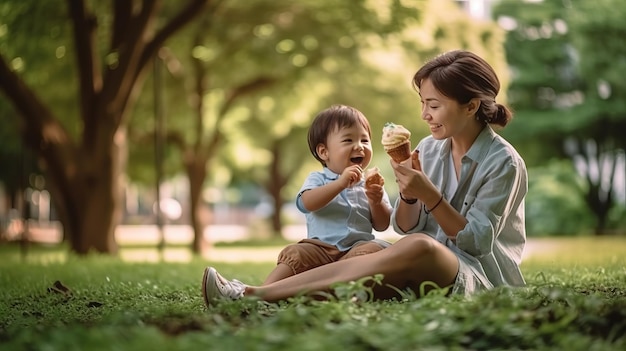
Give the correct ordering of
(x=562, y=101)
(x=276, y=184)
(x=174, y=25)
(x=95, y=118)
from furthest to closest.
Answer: (x=276, y=184), (x=562, y=101), (x=95, y=118), (x=174, y=25)

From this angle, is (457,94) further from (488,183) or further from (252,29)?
(252,29)

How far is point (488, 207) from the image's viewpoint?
477 cm

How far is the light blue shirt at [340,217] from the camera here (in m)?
5.22

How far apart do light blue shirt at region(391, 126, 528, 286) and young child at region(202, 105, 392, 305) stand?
219 millimetres

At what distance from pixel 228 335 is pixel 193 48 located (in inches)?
610

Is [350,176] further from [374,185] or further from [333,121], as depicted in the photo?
[333,121]

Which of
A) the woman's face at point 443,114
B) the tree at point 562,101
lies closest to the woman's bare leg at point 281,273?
the woman's face at point 443,114

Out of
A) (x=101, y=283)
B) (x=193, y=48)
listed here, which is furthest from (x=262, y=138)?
(x=101, y=283)

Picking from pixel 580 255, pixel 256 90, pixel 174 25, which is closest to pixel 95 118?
pixel 174 25

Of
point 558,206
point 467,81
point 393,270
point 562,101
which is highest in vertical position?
point 562,101

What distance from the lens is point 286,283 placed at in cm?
466

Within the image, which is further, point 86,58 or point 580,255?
point 86,58

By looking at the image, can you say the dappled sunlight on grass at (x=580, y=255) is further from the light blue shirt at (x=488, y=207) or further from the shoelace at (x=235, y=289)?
the shoelace at (x=235, y=289)

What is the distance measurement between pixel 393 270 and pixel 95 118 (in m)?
10.2
